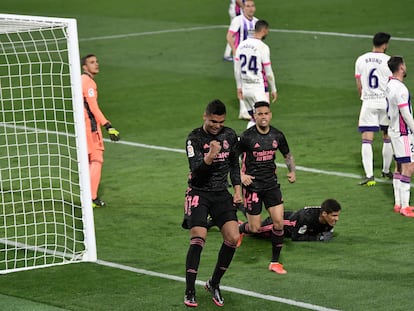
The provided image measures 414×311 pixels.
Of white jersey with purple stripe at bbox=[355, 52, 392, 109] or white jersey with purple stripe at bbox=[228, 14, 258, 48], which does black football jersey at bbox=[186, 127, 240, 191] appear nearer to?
white jersey with purple stripe at bbox=[355, 52, 392, 109]

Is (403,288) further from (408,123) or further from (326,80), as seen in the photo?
(326,80)

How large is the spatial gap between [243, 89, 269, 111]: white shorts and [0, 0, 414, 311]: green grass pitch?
94 centimetres

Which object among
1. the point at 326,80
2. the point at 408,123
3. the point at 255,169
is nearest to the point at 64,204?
the point at 255,169

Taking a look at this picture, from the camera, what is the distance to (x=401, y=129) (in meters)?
15.0

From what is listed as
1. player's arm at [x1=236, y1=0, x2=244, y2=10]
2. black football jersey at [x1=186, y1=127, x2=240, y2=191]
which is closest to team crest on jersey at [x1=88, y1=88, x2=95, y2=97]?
black football jersey at [x1=186, y1=127, x2=240, y2=191]

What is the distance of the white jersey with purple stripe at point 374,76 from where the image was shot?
16.6 meters

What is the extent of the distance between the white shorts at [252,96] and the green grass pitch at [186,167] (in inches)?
37.1

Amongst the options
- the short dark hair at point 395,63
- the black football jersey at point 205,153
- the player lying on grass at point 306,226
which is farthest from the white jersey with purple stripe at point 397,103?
the black football jersey at point 205,153

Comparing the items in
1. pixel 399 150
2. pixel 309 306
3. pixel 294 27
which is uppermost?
pixel 294 27

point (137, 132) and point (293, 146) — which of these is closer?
point (293, 146)

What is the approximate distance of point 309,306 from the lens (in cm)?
1163

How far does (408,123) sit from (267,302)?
4153 millimetres

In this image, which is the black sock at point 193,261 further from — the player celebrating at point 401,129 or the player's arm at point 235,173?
the player celebrating at point 401,129

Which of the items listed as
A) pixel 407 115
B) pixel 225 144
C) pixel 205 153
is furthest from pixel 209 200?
pixel 407 115
